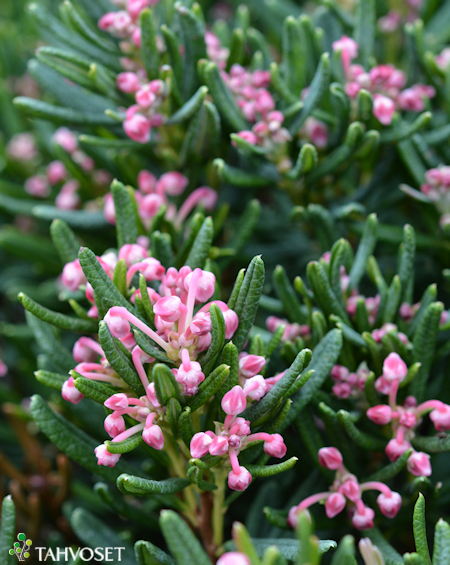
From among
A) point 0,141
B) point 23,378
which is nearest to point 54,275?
point 23,378

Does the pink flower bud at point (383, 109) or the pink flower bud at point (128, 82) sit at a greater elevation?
the pink flower bud at point (128, 82)

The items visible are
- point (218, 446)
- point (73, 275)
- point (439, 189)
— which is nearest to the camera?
point (218, 446)

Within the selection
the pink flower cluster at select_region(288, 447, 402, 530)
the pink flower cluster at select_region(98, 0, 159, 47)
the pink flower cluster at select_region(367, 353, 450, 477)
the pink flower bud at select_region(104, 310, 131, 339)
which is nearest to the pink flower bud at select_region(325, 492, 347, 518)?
the pink flower cluster at select_region(288, 447, 402, 530)

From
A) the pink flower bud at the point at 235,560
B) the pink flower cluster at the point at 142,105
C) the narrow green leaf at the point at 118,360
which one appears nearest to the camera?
the pink flower bud at the point at 235,560

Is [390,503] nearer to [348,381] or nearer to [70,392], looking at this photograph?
[348,381]

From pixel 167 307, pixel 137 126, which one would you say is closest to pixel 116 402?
pixel 167 307

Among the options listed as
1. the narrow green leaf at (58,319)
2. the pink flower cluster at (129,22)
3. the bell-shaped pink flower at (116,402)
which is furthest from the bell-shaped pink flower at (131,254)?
the pink flower cluster at (129,22)

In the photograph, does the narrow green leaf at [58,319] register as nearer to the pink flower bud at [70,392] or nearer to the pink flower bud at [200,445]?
the pink flower bud at [70,392]
